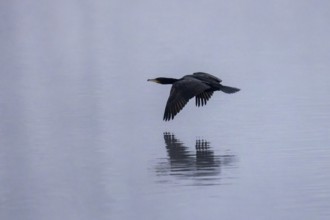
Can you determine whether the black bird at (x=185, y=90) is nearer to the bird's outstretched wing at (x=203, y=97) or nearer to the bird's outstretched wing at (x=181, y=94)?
the bird's outstretched wing at (x=181, y=94)

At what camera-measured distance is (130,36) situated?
31297 millimetres

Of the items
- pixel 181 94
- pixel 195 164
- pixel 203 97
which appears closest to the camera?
pixel 195 164

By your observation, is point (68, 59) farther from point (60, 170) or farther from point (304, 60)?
point (60, 170)

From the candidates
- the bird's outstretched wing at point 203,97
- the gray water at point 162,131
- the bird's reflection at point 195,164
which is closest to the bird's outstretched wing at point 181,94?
the gray water at point 162,131

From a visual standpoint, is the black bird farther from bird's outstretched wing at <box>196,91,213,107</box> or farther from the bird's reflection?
the bird's reflection

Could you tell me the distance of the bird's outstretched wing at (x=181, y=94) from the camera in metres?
13.2

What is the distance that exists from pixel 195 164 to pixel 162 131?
260cm

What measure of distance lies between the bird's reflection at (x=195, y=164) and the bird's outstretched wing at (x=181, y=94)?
740 mm

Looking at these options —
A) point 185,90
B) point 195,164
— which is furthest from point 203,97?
point 195,164

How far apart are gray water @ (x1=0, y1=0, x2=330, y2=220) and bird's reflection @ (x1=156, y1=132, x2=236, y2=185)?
20 mm

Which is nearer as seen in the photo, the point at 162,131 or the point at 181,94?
the point at 181,94

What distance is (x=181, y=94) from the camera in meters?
13.3

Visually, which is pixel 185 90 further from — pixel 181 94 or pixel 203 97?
pixel 203 97

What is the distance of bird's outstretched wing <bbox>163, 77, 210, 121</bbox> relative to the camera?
13.2 meters
